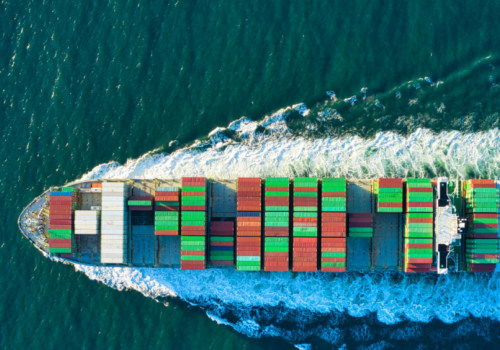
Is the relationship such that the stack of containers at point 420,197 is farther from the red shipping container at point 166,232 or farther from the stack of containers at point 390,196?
the red shipping container at point 166,232

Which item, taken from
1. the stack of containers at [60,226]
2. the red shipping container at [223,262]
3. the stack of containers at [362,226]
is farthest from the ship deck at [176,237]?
the red shipping container at [223,262]

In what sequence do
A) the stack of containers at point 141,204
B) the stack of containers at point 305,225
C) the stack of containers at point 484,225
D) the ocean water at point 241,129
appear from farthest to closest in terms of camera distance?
1. the ocean water at point 241,129
2. the stack of containers at point 141,204
3. the stack of containers at point 305,225
4. the stack of containers at point 484,225

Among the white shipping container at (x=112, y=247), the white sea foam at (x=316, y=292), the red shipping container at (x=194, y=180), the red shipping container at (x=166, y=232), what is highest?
the red shipping container at (x=194, y=180)

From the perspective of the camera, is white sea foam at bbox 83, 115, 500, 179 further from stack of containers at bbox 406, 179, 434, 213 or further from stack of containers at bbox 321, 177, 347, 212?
stack of containers at bbox 321, 177, 347, 212

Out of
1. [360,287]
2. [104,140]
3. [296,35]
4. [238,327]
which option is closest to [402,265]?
[360,287]

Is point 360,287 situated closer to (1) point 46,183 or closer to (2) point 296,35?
(2) point 296,35

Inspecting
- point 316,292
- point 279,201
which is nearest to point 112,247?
point 279,201

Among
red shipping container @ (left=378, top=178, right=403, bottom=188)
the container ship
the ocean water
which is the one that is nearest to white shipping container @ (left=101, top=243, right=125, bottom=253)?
the container ship

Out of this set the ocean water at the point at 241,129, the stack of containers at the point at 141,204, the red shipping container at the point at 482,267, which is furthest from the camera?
the ocean water at the point at 241,129
